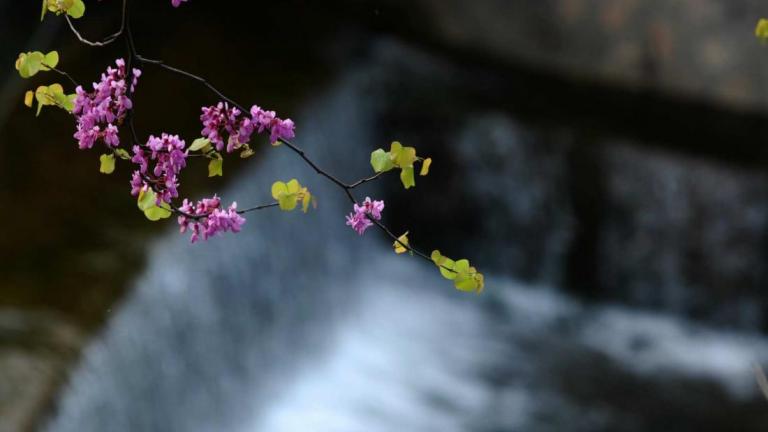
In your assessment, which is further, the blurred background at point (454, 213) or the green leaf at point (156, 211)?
the blurred background at point (454, 213)

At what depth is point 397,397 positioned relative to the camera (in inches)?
178

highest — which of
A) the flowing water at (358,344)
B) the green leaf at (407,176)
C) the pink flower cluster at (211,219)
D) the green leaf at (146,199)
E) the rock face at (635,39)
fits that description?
the rock face at (635,39)

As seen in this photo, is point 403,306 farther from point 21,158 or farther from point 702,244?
point 21,158

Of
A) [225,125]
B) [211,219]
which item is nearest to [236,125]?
[225,125]

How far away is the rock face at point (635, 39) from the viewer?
5539 mm

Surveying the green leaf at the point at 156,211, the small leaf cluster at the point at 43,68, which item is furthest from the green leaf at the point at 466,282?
the small leaf cluster at the point at 43,68

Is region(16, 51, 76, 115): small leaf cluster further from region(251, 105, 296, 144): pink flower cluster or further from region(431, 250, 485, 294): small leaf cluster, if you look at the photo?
region(431, 250, 485, 294): small leaf cluster

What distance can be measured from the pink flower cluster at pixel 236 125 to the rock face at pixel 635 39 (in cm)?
450

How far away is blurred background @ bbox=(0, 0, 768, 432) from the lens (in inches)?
162

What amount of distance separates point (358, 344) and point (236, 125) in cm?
346

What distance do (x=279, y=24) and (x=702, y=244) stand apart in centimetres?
234

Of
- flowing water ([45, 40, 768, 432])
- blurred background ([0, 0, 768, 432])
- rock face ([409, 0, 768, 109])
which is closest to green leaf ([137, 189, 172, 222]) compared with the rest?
flowing water ([45, 40, 768, 432])

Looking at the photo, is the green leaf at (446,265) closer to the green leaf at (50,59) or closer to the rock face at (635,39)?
the green leaf at (50,59)

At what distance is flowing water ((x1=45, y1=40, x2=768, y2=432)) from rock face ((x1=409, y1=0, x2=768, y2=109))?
0.62 metres
